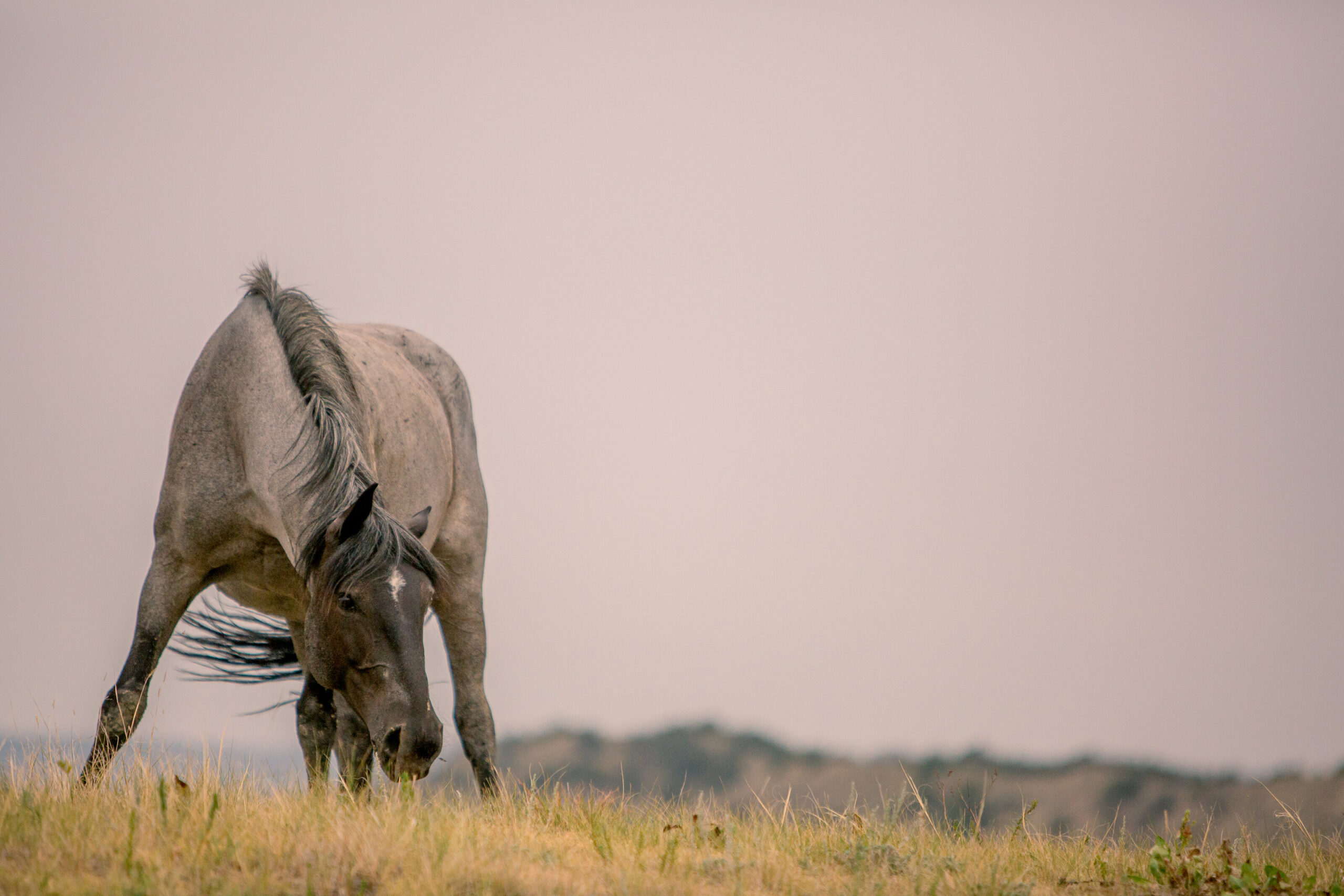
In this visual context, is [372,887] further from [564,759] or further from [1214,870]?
[1214,870]

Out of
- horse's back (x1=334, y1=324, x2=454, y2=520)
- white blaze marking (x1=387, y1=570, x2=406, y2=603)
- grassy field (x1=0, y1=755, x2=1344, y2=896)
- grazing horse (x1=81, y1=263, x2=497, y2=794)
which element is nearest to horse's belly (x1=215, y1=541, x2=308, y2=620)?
grazing horse (x1=81, y1=263, x2=497, y2=794)

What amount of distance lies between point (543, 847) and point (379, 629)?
3.69ft

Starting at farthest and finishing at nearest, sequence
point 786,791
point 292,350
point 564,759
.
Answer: point 564,759 → point 292,350 → point 786,791

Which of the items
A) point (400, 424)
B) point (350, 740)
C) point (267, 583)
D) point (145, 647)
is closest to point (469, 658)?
point (350, 740)

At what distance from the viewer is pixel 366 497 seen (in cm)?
461

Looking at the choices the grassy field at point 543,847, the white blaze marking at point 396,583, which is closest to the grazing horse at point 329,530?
the white blaze marking at point 396,583

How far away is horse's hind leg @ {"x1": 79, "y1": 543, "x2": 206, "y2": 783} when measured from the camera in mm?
5078

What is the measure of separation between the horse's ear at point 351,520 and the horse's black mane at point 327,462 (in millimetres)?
27

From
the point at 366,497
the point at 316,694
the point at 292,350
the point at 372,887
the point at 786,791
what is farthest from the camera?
the point at 316,694

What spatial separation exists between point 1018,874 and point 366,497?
9.82 ft

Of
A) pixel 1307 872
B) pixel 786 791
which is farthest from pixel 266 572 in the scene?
pixel 1307 872

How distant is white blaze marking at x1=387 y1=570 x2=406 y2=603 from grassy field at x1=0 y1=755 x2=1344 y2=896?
2.53ft

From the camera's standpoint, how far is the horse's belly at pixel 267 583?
18.7 feet

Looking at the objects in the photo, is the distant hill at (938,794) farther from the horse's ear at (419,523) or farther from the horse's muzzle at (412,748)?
the horse's ear at (419,523)
